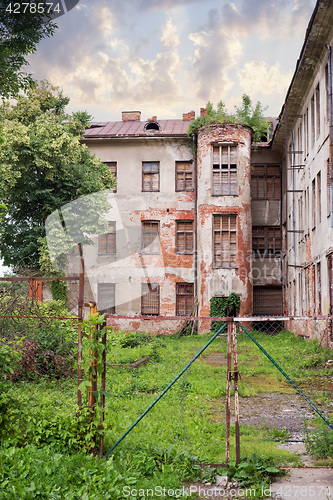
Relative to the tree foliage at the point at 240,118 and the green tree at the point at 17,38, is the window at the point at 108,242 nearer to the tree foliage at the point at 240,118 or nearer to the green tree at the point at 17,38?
the tree foliage at the point at 240,118

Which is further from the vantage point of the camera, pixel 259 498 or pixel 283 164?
pixel 283 164

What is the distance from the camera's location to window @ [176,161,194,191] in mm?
30094

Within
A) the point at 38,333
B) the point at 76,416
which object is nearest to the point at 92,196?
the point at 38,333

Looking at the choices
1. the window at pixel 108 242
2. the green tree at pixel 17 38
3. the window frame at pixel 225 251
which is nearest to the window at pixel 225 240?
the window frame at pixel 225 251

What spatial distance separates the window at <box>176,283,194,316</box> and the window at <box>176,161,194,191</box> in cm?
544

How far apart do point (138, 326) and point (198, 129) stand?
36.2 feet

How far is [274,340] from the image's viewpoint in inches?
925

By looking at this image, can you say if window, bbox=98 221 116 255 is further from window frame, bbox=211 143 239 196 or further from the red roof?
window frame, bbox=211 143 239 196

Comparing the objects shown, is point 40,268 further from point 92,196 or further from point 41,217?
point 92,196

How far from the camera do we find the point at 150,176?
30.6m

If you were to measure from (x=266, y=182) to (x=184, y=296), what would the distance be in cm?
799

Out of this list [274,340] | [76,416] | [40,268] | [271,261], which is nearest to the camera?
[76,416]

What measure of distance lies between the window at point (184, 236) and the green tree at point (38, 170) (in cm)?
518

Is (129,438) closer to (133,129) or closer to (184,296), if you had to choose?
(184,296)
